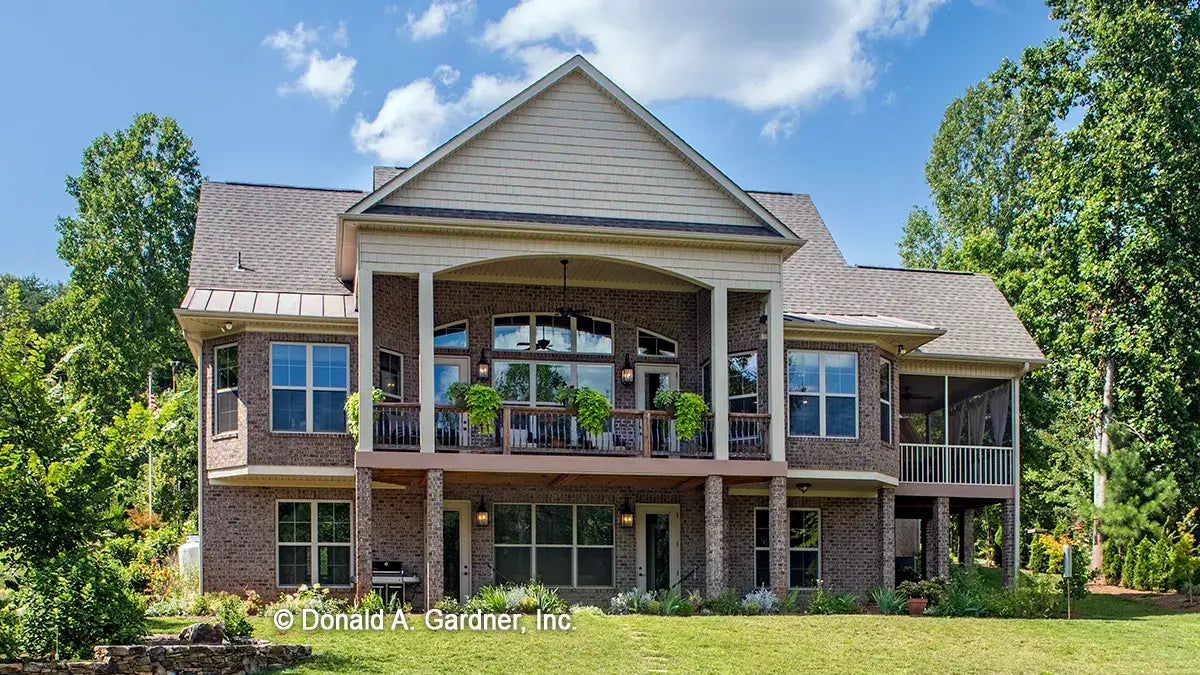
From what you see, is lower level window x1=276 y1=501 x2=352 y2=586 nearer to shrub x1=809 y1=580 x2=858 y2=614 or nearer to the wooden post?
the wooden post

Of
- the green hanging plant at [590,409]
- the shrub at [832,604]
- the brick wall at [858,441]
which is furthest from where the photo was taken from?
the brick wall at [858,441]

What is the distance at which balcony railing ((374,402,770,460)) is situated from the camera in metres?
22.3

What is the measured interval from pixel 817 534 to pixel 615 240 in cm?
765

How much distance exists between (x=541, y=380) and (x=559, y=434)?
2.22m

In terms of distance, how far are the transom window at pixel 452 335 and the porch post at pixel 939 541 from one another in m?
10.00

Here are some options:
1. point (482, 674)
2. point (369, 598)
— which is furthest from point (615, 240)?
point (482, 674)

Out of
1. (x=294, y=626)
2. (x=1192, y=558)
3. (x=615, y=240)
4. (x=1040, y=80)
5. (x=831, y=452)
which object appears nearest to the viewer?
(x=294, y=626)

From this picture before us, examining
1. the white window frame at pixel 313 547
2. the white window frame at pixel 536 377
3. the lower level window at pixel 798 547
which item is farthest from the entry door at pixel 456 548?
the lower level window at pixel 798 547

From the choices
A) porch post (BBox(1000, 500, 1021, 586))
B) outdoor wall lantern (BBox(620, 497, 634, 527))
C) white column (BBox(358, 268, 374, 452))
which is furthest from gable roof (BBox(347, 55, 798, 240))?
porch post (BBox(1000, 500, 1021, 586))

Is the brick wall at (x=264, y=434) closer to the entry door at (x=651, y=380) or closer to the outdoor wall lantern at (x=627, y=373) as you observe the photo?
the outdoor wall lantern at (x=627, y=373)

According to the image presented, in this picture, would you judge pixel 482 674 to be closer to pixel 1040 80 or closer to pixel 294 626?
pixel 294 626

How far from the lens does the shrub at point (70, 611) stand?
14945 millimetres

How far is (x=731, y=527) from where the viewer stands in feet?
83.7

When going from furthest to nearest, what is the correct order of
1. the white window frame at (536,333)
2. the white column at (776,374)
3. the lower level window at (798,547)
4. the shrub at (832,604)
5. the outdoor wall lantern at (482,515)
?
the lower level window at (798,547) → the white window frame at (536,333) → the outdoor wall lantern at (482,515) → the white column at (776,374) → the shrub at (832,604)
